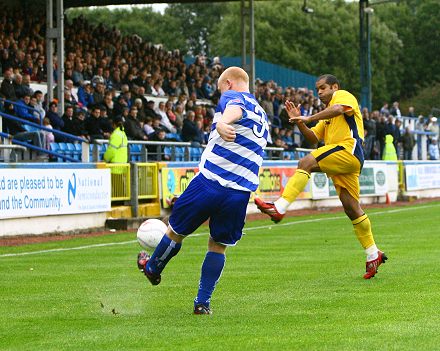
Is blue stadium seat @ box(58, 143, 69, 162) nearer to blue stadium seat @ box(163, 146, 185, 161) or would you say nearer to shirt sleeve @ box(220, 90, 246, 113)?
blue stadium seat @ box(163, 146, 185, 161)

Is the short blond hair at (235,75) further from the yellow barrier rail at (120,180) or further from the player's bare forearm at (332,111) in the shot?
the yellow barrier rail at (120,180)

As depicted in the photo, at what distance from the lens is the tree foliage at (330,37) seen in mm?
94938

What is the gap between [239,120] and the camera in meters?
8.98

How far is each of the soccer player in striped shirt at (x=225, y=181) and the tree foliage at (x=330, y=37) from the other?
3332 inches

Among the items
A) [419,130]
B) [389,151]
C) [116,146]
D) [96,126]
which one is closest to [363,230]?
[116,146]

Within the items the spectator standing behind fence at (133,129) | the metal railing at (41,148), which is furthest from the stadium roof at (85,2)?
the metal railing at (41,148)

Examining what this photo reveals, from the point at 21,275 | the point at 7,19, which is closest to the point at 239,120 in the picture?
the point at 21,275

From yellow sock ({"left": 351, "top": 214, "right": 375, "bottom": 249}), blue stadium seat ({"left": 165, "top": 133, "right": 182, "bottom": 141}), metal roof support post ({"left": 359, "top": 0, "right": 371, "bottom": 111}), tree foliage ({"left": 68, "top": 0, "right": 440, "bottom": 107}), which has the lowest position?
yellow sock ({"left": 351, "top": 214, "right": 375, "bottom": 249})

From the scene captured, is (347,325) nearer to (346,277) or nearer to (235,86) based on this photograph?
(235,86)

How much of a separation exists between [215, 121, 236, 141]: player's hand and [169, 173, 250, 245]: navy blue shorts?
559 mm

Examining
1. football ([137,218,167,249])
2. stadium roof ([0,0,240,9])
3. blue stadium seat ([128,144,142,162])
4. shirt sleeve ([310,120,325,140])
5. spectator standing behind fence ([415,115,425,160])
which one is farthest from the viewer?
spectator standing behind fence ([415,115,425,160])

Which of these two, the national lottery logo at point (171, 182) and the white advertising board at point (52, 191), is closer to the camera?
the white advertising board at point (52, 191)

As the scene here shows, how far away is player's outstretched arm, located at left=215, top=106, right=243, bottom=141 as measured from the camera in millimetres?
8578

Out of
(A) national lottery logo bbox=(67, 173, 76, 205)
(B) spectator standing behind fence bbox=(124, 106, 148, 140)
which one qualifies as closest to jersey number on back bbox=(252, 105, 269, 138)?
(A) national lottery logo bbox=(67, 173, 76, 205)
